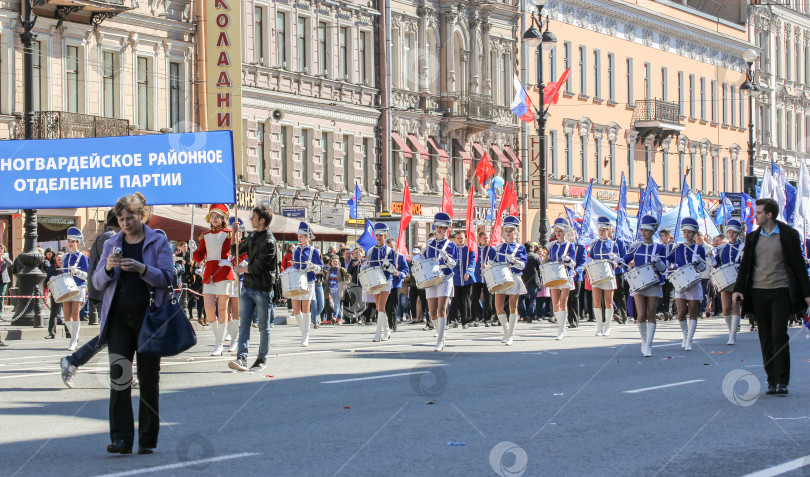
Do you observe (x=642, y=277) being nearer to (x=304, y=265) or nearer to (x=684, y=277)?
(x=684, y=277)

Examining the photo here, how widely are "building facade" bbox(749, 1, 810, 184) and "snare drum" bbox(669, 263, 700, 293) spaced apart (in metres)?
59.0

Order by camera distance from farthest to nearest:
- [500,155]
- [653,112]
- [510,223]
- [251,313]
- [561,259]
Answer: [653,112]
[500,155]
[561,259]
[510,223]
[251,313]

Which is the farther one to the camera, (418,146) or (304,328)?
(418,146)

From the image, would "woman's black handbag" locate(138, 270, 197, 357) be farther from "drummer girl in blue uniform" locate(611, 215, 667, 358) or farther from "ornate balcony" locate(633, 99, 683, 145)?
"ornate balcony" locate(633, 99, 683, 145)

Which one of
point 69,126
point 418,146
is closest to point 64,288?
point 69,126

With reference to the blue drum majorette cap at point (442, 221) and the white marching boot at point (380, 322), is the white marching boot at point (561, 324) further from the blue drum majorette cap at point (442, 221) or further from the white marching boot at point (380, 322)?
the blue drum majorette cap at point (442, 221)

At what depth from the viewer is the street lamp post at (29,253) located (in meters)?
24.8

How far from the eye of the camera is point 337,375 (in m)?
15.0

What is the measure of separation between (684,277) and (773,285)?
6.70 meters

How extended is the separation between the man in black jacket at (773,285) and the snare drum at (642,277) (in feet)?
17.5

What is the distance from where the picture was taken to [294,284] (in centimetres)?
Answer: 2006

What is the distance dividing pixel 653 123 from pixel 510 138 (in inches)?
477

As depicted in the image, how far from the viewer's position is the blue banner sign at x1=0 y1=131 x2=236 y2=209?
19.8 metres

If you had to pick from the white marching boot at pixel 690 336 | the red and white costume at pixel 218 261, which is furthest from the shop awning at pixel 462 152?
the red and white costume at pixel 218 261
